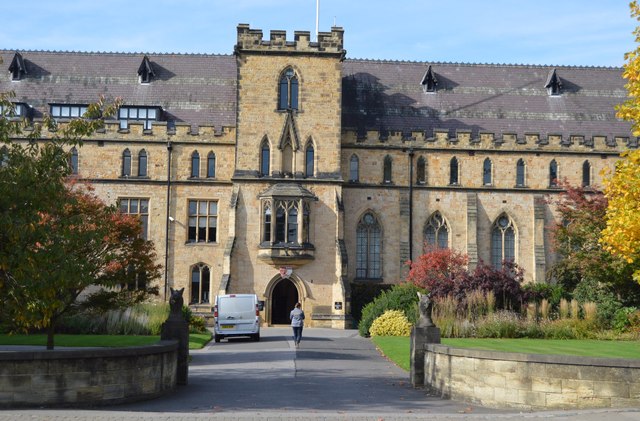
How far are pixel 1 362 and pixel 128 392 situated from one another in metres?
2.57

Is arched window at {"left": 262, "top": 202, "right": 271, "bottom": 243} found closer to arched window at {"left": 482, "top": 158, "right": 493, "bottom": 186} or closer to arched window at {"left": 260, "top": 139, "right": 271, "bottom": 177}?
arched window at {"left": 260, "top": 139, "right": 271, "bottom": 177}

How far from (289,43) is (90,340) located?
2034 centimetres

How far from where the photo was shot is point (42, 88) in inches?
1865

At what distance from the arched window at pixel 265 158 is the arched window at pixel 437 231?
29.0ft

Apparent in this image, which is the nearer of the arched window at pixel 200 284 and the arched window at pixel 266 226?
the arched window at pixel 266 226

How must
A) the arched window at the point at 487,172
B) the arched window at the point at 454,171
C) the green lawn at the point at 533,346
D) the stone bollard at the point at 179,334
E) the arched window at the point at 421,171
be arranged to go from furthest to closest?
the arched window at the point at 487,172
the arched window at the point at 454,171
the arched window at the point at 421,171
the green lawn at the point at 533,346
the stone bollard at the point at 179,334

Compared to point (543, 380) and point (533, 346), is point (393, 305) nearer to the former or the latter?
point (533, 346)

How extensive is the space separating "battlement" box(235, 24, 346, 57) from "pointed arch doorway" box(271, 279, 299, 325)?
1155cm

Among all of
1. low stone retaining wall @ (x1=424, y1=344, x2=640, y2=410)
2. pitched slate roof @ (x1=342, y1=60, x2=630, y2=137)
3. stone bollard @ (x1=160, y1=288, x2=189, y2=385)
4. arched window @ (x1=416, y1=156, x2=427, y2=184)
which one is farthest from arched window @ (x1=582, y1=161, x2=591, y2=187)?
stone bollard @ (x1=160, y1=288, x2=189, y2=385)

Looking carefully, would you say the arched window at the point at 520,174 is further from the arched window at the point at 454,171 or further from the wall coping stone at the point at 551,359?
the wall coping stone at the point at 551,359

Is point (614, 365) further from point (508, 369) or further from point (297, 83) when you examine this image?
point (297, 83)

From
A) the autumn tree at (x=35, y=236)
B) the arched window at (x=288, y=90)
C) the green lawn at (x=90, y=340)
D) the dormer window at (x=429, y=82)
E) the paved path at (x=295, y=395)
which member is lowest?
the paved path at (x=295, y=395)

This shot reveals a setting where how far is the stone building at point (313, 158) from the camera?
1705 inches

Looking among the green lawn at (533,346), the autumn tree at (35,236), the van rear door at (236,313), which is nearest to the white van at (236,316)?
the van rear door at (236,313)
